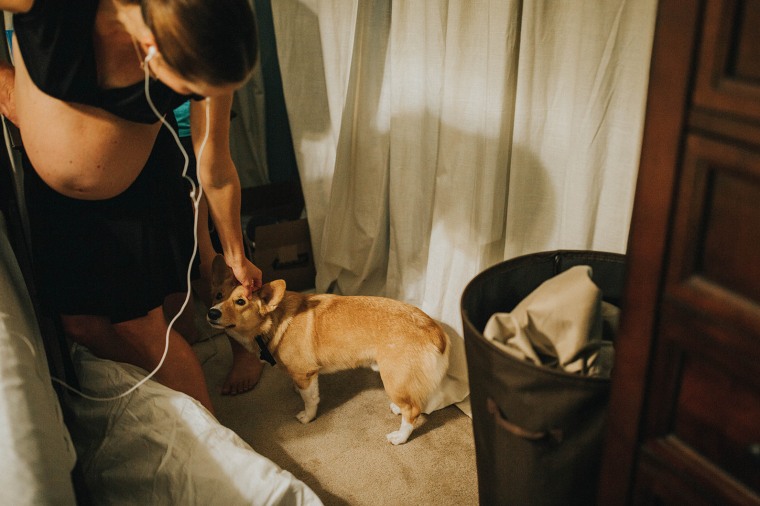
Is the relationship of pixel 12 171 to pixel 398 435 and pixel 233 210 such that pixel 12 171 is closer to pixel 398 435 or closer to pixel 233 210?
pixel 233 210

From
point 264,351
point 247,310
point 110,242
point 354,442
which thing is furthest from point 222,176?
point 354,442

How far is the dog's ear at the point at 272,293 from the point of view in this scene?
62.1 inches

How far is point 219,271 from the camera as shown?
1.59 meters

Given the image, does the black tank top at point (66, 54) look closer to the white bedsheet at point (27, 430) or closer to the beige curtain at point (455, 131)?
the white bedsheet at point (27, 430)

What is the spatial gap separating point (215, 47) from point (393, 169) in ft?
3.31

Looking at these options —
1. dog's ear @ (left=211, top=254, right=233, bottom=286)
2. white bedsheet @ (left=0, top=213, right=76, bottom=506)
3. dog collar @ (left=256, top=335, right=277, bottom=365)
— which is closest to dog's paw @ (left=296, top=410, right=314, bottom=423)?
dog collar @ (left=256, top=335, right=277, bottom=365)

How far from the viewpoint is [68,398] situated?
1.45 m

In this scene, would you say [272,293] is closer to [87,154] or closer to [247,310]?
[247,310]

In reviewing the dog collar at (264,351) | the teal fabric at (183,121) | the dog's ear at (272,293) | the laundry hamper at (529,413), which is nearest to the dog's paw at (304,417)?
the dog collar at (264,351)

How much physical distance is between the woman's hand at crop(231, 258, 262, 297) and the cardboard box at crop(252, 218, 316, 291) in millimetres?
533

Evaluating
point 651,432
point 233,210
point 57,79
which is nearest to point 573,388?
point 651,432

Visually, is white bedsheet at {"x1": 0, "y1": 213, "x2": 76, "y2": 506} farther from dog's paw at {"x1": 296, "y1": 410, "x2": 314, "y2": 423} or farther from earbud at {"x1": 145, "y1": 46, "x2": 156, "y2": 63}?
dog's paw at {"x1": 296, "y1": 410, "x2": 314, "y2": 423}

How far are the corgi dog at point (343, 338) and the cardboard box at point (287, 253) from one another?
487mm

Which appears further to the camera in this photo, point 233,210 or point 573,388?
point 233,210
